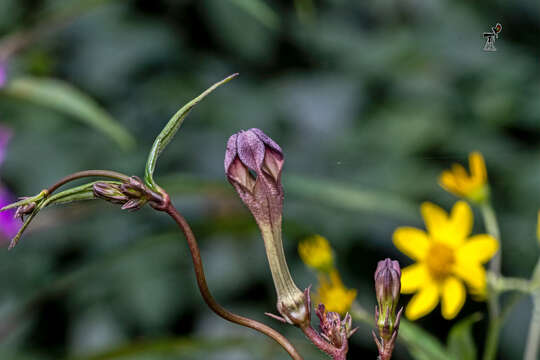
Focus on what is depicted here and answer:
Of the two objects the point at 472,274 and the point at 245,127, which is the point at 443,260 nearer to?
the point at 472,274

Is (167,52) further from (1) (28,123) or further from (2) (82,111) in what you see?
(2) (82,111)

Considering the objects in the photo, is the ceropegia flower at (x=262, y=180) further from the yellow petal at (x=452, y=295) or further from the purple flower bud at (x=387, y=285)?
the yellow petal at (x=452, y=295)

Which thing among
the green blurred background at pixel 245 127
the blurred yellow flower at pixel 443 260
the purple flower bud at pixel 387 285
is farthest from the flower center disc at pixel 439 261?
the green blurred background at pixel 245 127

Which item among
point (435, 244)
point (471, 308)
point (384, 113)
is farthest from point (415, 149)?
point (435, 244)

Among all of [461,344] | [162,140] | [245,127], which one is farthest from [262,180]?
[245,127]

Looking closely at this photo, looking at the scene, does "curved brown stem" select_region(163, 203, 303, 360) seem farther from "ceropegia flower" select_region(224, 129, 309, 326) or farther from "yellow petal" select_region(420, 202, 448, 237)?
"yellow petal" select_region(420, 202, 448, 237)

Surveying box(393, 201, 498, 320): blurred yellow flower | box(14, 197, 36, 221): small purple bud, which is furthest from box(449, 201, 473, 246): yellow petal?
box(14, 197, 36, 221): small purple bud
